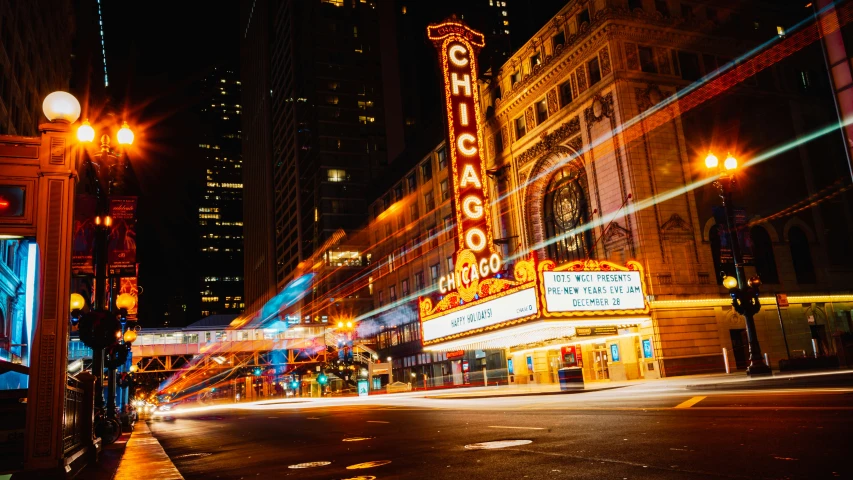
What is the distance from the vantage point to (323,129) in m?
102

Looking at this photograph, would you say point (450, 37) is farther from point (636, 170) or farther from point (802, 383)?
point (802, 383)

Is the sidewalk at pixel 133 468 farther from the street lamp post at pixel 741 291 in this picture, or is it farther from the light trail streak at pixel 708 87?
the light trail streak at pixel 708 87

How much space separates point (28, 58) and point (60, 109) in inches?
1510

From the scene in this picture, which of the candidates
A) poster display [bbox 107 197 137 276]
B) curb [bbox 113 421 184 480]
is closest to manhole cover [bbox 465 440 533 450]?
curb [bbox 113 421 184 480]

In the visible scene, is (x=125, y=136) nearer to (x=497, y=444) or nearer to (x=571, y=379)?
(x=497, y=444)

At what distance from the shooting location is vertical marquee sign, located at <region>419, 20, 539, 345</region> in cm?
3203

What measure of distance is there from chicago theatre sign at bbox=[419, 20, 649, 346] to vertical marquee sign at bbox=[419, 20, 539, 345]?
5 cm

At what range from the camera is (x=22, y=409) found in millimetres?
8938

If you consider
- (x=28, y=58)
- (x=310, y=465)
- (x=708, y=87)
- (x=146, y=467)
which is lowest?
(x=310, y=465)

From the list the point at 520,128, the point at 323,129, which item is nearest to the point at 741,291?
the point at 520,128

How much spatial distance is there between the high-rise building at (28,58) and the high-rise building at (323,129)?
4489 cm

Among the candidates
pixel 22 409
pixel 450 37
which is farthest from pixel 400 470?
pixel 450 37

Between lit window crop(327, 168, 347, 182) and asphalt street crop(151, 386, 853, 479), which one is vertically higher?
lit window crop(327, 168, 347, 182)

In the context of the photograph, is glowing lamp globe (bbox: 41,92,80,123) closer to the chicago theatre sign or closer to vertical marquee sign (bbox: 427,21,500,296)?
the chicago theatre sign
